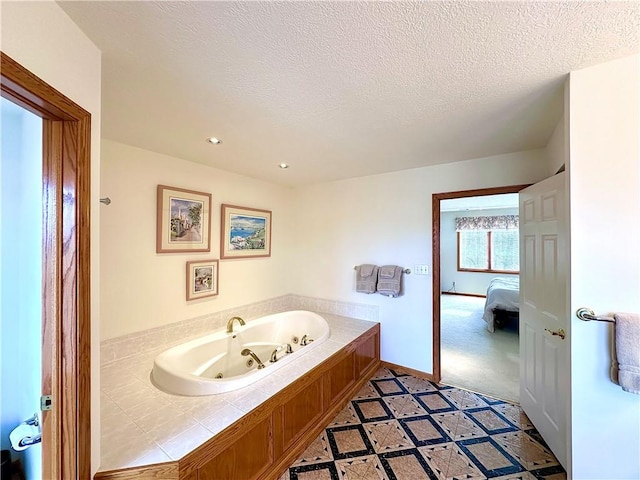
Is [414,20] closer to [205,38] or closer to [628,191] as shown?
[205,38]

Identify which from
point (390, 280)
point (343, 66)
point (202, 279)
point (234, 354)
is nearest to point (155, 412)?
point (234, 354)

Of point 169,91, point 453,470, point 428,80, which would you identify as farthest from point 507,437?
point 169,91

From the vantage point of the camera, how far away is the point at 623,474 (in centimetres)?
115

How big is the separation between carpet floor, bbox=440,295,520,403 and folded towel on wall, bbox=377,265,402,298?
1089 mm

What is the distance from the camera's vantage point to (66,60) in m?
0.91

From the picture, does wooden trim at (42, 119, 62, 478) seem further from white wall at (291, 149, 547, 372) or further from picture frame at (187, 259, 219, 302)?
white wall at (291, 149, 547, 372)

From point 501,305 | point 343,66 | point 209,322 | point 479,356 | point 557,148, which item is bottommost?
point 479,356

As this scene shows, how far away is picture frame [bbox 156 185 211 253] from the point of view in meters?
2.28

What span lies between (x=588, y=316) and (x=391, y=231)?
6.30 feet

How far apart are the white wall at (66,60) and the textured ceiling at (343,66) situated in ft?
0.22

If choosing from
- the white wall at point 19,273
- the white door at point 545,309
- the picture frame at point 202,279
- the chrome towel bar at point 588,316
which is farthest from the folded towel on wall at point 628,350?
the picture frame at point 202,279

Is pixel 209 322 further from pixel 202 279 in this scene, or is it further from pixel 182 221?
pixel 182 221

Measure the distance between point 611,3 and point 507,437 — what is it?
102 inches

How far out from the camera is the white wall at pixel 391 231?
2535mm
